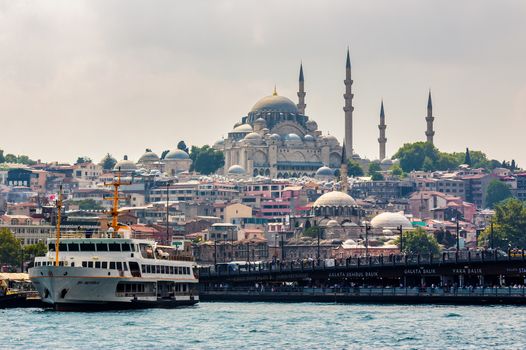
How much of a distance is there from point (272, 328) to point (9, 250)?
67946 mm

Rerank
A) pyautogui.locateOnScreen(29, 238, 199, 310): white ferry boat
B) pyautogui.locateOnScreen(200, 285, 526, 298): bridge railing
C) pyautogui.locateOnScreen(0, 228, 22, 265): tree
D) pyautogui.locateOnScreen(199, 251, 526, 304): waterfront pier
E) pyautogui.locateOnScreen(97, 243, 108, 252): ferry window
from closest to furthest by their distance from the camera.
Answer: pyautogui.locateOnScreen(29, 238, 199, 310): white ferry boat, pyautogui.locateOnScreen(97, 243, 108, 252): ferry window, pyautogui.locateOnScreen(200, 285, 526, 298): bridge railing, pyautogui.locateOnScreen(199, 251, 526, 304): waterfront pier, pyautogui.locateOnScreen(0, 228, 22, 265): tree

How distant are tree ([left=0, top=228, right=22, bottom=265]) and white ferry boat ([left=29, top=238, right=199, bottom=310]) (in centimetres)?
4879

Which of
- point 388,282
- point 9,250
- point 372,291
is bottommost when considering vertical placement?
point 372,291

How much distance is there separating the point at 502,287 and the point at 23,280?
1249 inches

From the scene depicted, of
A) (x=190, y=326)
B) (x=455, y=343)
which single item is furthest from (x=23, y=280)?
(x=455, y=343)

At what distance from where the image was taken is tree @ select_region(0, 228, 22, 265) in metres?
162

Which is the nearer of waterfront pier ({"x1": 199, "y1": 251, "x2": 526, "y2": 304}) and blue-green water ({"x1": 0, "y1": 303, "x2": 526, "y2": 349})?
blue-green water ({"x1": 0, "y1": 303, "x2": 526, "y2": 349})

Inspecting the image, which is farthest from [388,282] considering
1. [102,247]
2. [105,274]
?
[105,274]

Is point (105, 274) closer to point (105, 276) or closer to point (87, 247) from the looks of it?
point (105, 276)

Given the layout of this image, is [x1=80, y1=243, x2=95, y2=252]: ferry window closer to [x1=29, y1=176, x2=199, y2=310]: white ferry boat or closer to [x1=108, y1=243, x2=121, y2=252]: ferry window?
[x1=29, y1=176, x2=199, y2=310]: white ferry boat

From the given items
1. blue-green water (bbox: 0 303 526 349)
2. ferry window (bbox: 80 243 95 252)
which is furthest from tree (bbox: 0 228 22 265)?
ferry window (bbox: 80 243 95 252)

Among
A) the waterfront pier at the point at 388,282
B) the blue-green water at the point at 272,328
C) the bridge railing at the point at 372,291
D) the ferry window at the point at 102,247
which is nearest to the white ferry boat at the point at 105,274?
the ferry window at the point at 102,247

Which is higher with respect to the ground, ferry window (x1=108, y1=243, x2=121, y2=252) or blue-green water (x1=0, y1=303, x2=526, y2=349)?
ferry window (x1=108, y1=243, x2=121, y2=252)

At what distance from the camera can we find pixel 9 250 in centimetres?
16262
